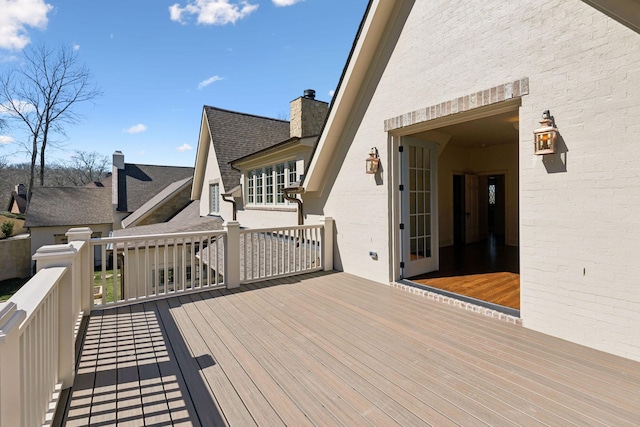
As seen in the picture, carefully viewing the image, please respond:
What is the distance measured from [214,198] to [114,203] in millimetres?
11629

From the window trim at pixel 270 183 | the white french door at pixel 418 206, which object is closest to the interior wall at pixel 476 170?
the white french door at pixel 418 206

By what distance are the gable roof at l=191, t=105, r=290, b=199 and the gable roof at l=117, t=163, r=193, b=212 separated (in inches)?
378

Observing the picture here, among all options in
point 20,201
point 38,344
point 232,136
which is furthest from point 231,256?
point 20,201

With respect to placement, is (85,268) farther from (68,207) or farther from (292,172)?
(68,207)

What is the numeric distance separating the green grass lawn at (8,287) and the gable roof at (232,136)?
11.4 meters

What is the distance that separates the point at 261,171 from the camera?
10.6 metres

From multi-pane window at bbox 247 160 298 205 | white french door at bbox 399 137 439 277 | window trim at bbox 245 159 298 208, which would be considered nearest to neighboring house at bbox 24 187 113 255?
window trim at bbox 245 159 298 208

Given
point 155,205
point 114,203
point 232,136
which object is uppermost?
point 232,136

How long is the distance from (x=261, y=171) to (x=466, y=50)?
7641mm

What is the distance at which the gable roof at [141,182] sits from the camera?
21.8m

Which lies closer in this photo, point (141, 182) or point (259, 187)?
point (259, 187)

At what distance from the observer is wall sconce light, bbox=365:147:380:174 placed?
5.47 metres

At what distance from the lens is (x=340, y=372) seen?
9.02ft

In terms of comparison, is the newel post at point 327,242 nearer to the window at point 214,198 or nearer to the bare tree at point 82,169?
the window at point 214,198
